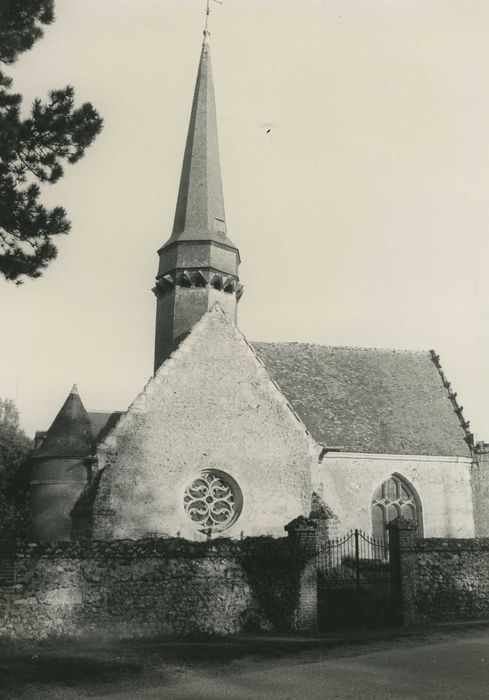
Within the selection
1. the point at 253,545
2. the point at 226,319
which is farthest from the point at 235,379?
the point at 253,545

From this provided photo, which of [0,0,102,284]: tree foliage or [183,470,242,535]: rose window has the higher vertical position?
[0,0,102,284]: tree foliage

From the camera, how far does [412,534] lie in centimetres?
1446

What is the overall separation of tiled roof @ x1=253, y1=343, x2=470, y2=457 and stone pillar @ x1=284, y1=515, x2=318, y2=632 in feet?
28.3

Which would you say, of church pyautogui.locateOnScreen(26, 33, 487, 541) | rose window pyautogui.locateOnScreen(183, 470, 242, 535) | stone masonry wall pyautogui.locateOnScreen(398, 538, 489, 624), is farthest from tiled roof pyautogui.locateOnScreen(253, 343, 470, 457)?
stone masonry wall pyautogui.locateOnScreen(398, 538, 489, 624)

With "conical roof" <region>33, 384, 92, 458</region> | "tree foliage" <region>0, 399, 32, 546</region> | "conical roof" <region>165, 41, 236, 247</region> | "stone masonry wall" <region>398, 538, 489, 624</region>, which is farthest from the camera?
"tree foliage" <region>0, 399, 32, 546</region>

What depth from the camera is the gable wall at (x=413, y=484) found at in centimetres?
2194

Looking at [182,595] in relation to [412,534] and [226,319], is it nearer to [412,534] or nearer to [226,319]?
[412,534]

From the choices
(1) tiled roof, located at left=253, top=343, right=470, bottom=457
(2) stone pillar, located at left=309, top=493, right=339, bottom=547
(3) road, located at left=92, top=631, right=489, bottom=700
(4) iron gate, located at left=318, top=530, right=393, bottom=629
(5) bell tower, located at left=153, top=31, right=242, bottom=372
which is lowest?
(3) road, located at left=92, top=631, right=489, bottom=700

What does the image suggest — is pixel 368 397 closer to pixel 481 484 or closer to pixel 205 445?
pixel 481 484

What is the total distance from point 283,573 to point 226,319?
887 cm

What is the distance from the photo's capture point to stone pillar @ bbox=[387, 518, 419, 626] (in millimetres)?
14023

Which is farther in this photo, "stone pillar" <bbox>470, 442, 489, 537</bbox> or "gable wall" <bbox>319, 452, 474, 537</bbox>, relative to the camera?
"stone pillar" <bbox>470, 442, 489, 537</bbox>

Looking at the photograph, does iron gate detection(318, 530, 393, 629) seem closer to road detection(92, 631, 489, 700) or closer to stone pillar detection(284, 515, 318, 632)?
stone pillar detection(284, 515, 318, 632)

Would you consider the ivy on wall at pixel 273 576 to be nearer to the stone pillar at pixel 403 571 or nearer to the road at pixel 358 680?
the stone pillar at pixel 403 571
